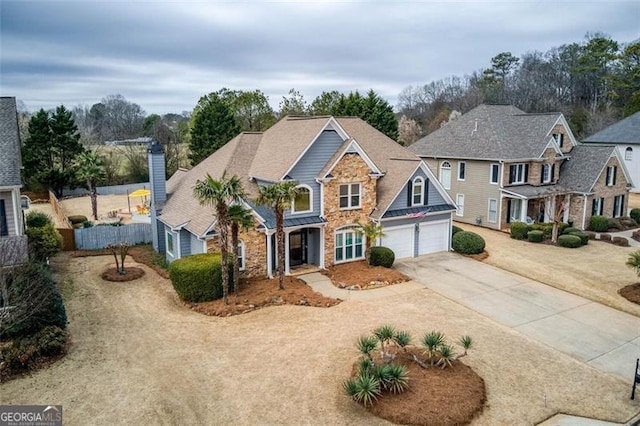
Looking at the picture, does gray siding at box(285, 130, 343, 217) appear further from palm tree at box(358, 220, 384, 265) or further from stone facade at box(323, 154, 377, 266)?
palm tree at box(358, 220, 384, 265)

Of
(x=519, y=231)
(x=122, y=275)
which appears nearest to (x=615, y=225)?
(x=519, y=231)

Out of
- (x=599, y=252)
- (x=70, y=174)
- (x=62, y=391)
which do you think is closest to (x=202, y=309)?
(x=62, y=391)

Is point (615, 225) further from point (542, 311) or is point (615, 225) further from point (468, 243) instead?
point (542, 311)

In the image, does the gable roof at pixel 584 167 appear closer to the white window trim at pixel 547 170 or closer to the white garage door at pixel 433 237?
the white window trim at pixel 547 170

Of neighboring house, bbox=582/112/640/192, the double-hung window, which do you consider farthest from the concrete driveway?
neighboring house, bbox=582/112/640/192

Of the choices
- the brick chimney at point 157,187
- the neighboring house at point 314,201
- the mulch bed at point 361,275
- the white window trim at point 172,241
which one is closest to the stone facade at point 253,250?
the neighboring house at point 314,201
